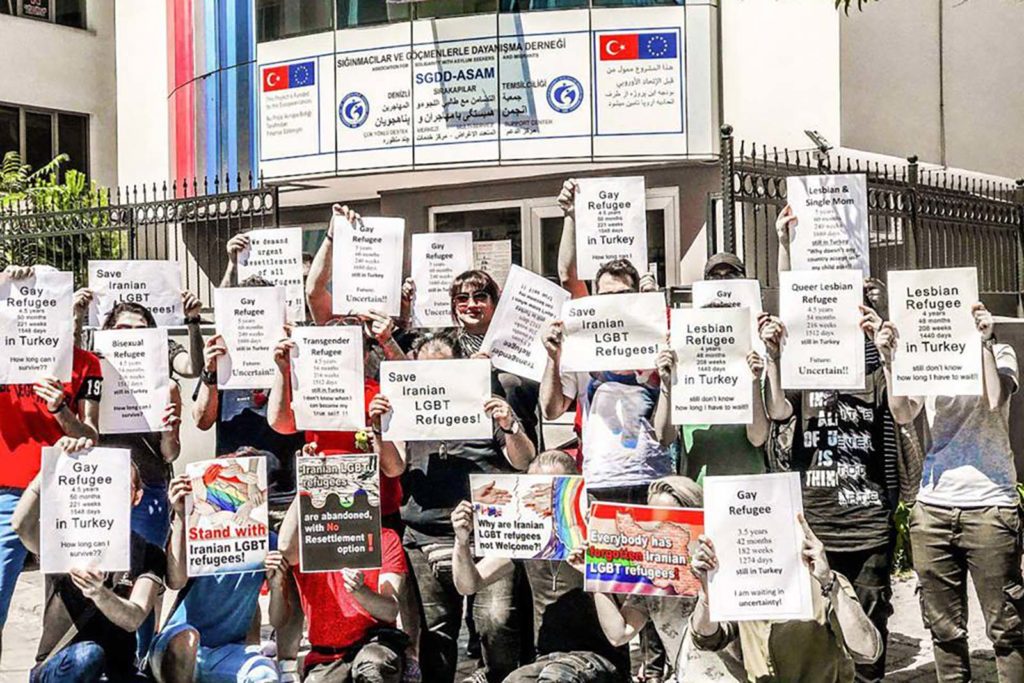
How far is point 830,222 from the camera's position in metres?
5.99

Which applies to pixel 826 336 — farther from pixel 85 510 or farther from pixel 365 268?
pixel 85 510

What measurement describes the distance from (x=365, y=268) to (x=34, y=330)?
151cm

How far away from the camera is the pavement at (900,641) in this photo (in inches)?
281

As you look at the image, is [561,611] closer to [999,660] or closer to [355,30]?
[999,660]

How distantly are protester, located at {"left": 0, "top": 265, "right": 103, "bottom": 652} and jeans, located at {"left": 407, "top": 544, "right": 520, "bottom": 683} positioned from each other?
160 cm

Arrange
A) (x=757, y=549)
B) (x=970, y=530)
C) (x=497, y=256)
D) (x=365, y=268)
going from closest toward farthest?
(x=757, y=549), (x=970, y=530), (x=365, y=268), (x=497, y=256)

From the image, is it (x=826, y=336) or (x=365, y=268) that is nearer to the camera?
(x=826, y=336)

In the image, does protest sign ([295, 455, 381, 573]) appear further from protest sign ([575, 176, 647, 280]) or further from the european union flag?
the european union flag

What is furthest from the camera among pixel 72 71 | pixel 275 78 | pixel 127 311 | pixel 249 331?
pixel 72 71

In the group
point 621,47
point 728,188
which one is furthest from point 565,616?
point 621,47

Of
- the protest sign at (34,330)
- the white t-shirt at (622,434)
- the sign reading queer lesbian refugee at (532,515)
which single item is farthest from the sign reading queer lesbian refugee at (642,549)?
the protest sign at (34,330)

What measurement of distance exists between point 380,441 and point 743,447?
1548mm

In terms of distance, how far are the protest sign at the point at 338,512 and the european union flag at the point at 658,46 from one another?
30.6ft

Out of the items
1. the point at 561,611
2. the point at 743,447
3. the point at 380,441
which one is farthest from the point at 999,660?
the point at 380,441
